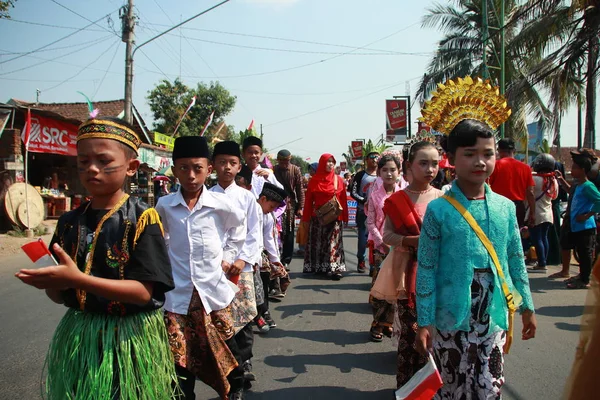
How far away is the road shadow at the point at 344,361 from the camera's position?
12.9ft

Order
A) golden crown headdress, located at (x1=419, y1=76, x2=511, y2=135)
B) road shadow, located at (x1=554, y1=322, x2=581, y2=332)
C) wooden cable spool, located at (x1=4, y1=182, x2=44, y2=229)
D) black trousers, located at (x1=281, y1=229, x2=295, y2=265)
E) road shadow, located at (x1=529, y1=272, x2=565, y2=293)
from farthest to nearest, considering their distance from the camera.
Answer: wooden cable spool, located at (x1=4, y1=182, x2=44, y2=229) < black trousers, located at (x1=281, y1=229, x2=295, y2=265) < road shadow, located at (x1=529, y1=272, x2=565, y2=293) < road shadow, located at (x1=554, y1=322, x2=581, y2=332) < golden crown headdress, located at (x1=419, y1=76, x2=511, y2=135)

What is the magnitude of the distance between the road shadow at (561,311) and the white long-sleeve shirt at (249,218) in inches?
151

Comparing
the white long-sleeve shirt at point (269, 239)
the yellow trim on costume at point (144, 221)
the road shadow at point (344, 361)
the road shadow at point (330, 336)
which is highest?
the yellow trim on costume at point (144, 221)

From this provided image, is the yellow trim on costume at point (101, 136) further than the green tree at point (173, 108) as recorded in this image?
Answer: No

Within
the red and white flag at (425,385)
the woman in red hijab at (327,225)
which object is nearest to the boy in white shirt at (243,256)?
the red and white flag at (425,385)

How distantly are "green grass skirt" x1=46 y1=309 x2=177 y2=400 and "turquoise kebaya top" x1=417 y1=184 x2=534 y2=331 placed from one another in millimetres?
1384

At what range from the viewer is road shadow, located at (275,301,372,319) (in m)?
5.61

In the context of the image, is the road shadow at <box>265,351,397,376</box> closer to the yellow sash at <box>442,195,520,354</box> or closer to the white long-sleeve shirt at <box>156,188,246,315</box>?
the white long-sleeve shirt at <box>156,188,246,315</box>

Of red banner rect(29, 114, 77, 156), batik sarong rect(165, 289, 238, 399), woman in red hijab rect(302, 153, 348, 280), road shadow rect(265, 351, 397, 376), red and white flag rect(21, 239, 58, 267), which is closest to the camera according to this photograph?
red and white flag rect(21, 239, 58, 267)

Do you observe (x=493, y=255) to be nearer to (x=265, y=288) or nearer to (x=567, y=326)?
(x=265, y=288)

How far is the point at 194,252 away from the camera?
9.31ft

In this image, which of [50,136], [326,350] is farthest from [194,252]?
[50,136]

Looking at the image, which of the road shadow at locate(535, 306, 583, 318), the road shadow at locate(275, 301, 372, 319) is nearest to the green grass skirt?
the road shadow at locate(275, 301, 372, 319)

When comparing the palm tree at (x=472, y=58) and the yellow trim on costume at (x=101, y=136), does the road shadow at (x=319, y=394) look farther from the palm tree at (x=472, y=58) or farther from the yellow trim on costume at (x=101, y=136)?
the palm tree at (x=472, y=58)
